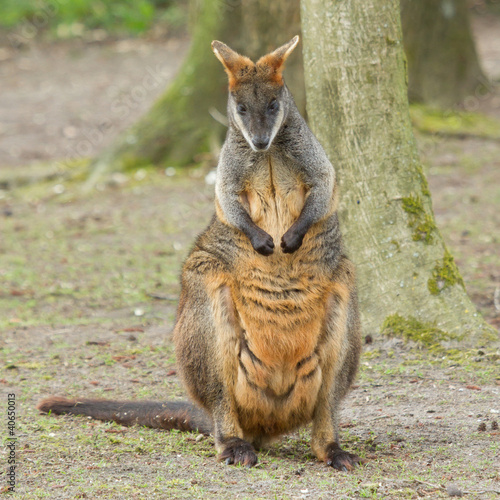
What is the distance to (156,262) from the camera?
786 centimetres

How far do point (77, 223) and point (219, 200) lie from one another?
17.5 ft

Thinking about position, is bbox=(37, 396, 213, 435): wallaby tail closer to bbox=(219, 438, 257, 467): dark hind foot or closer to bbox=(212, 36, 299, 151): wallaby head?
bbox=(219, 438, 257, 467): dark hind foot

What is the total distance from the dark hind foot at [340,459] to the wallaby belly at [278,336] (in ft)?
0.73

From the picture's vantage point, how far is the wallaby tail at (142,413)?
426cm

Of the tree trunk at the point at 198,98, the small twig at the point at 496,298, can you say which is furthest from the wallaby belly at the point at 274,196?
the tree trunk at the point at 198,98

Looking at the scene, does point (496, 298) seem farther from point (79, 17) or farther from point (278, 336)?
point (79, 17)

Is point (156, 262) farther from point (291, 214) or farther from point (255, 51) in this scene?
point (291, 214)

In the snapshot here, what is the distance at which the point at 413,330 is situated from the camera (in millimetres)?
5117

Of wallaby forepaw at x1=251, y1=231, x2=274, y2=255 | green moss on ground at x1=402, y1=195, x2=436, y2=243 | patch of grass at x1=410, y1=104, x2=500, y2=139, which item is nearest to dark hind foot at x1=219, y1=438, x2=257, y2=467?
wallaby forepaw at x1=251, y1=231, x2=274, y2=255

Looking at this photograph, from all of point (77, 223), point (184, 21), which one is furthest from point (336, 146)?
point (184, 21)

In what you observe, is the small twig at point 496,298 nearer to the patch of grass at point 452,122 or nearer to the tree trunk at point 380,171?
the tree trunk at point 380,171

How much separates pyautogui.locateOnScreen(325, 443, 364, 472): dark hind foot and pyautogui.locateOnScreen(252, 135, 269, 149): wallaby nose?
1.44 meters

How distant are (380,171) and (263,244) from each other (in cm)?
150

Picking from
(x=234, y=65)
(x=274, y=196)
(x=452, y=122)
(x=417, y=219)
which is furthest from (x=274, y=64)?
(x=452, y=122)
